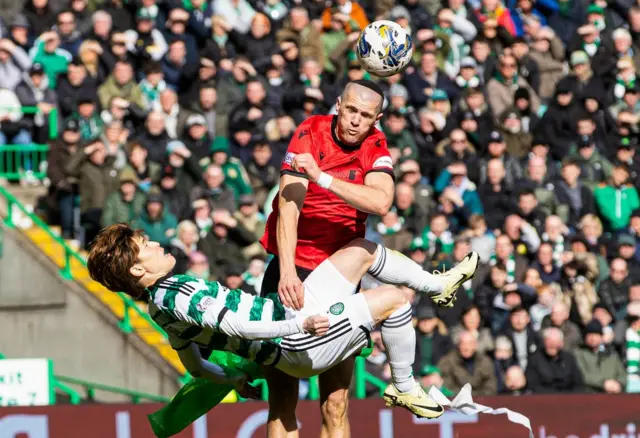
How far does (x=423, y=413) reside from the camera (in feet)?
30.4

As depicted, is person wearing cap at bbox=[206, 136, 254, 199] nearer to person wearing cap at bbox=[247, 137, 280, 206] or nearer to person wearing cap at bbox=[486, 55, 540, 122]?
person wearing cap at bbox=[247, 137, 280, 206]

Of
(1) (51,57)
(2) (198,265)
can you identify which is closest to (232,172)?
(2) (198,265)

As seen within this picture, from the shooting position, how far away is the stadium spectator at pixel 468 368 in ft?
45.8

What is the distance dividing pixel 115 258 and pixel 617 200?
8.72 meters

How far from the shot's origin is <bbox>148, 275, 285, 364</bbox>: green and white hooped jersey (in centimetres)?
866

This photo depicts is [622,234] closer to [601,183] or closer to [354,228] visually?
[601,183]

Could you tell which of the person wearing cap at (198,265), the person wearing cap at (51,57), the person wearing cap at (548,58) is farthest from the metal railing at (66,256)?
the person wearing cap at (548,58)

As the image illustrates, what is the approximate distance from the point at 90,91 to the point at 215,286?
23.1 feet

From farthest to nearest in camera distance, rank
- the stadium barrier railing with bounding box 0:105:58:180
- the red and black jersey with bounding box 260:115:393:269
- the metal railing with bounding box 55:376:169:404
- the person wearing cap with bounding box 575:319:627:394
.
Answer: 1. the stadium barrier railing with bounding box 0:105:58:180
2. the person wearing cap with bounding box 575:319:627:394
3. the metal railing with bounding box 55:376:169:404
4. the red and black jersey with bounding box 260:115:393:269

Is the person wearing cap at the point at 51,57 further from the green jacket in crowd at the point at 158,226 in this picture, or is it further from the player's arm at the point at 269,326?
the player's arm at the point at 269,326

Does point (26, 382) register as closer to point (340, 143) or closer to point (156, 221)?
point (156, 221)

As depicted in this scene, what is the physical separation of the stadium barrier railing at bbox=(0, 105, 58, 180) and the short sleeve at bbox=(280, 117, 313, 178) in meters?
6.59

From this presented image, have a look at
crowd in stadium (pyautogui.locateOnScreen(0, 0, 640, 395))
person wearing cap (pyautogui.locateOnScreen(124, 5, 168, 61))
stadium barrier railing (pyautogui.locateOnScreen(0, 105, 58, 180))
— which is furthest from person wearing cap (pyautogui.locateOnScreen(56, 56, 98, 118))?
person wearing cap (pyautogui.locateOnScreen(124, 5, 168, 61))

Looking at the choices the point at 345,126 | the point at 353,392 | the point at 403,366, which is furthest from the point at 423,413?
the point at 353,392
